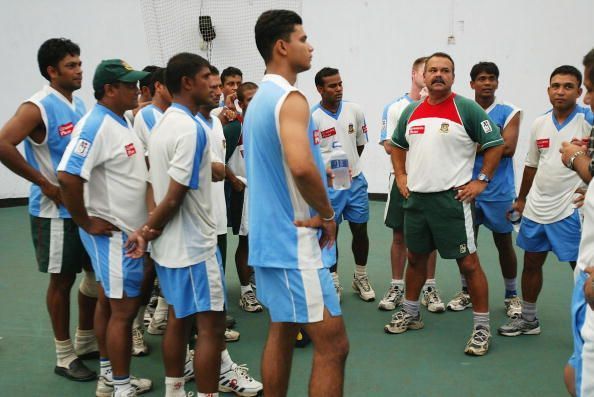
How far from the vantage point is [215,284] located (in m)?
2.66

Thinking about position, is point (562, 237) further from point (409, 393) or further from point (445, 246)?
point (409, 393)

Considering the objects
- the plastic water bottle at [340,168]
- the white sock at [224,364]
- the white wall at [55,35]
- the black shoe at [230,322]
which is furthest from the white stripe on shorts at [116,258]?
the white wall at [55,35]

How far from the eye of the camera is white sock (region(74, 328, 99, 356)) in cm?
360

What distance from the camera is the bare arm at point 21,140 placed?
3.08m

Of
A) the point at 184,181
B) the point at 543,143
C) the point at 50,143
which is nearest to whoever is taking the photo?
the point at 184,181

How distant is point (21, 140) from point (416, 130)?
2.29 meters

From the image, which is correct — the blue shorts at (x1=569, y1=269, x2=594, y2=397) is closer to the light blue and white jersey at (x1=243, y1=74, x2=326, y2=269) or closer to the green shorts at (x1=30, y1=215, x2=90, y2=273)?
the light blue and white jersey at (x1=243, y1=74, x2=326, y2=269)

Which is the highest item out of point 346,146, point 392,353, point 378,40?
point 378,40

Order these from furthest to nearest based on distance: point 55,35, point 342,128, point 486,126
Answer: point 55,35 < point 342,128 < point 486,126

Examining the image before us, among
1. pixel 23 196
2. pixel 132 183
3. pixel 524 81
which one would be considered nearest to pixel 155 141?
pixel 132 183

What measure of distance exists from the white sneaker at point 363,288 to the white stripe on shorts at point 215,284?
214 cm

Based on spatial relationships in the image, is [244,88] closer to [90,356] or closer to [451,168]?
[451,168]

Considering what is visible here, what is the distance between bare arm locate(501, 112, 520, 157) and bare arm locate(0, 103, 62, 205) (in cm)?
296

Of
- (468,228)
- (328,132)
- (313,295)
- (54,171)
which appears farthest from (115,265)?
(328,132)
